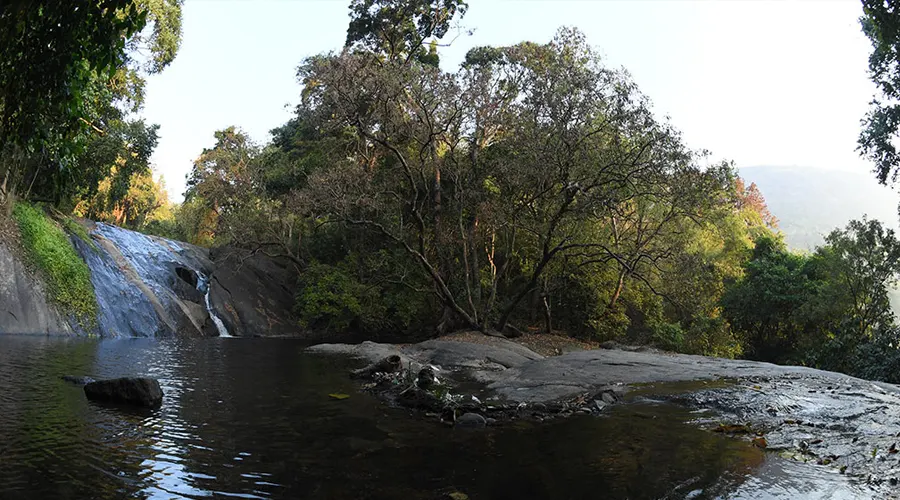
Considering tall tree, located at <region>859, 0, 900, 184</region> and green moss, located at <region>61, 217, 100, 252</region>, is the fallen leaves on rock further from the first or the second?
green moss, located at <region>61, 217, 100, 252</region>

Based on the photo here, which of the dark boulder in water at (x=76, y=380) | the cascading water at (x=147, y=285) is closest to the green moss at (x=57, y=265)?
the cascading water at (x=147, y=285)

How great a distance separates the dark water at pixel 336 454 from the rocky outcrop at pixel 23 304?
34.9 feet

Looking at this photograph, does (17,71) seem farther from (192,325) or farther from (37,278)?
(192,325)

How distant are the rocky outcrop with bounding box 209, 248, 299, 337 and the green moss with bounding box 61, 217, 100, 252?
6315 mm

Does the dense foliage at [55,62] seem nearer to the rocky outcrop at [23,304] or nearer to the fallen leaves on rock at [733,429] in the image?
the fallen leaves on rock at [733,429]

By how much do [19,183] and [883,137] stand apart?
1277 inches

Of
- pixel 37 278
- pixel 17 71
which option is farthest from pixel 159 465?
pixel 37 278

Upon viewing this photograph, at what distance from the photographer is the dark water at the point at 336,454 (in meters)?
5.71

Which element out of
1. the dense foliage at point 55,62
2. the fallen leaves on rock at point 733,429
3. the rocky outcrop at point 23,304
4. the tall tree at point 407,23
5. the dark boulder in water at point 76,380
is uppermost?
the tall tree at point 407,23

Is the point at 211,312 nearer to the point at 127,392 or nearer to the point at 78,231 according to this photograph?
the point at 78,231

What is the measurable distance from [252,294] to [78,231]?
9342mm

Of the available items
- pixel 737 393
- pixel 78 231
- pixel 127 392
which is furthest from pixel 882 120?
pixel 78 231

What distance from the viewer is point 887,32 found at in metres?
10.4

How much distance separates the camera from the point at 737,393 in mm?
11750
